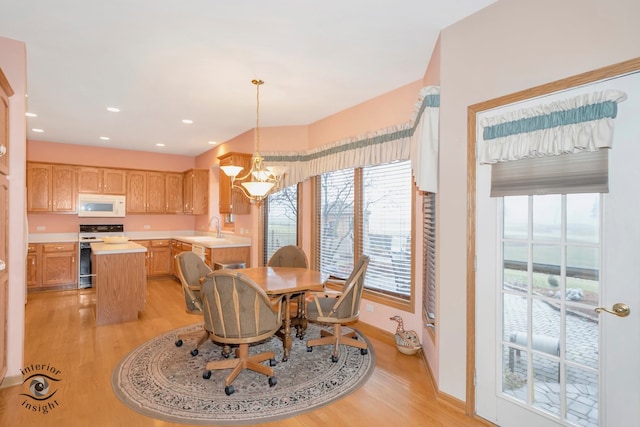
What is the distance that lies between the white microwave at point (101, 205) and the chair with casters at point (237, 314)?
16.9 ft

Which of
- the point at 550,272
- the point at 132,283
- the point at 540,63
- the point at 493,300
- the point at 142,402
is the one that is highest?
the point at 540,63

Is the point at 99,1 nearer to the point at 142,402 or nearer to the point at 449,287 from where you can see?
the point at 142,402

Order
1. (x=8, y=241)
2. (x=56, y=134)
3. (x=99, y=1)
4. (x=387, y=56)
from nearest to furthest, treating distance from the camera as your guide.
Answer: (x=99, y=1), (x=8, y=241), (x=387, y=56), (x=56, y=134)

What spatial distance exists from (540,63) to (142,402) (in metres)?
3.52

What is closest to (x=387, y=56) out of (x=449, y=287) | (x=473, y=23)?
(x=473, y=23)

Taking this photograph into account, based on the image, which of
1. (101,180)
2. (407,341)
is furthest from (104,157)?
(407,341)

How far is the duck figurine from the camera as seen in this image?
128 inches

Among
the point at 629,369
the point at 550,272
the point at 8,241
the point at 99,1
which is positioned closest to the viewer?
the point at 629,369

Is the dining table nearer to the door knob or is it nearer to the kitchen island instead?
the kitchen island

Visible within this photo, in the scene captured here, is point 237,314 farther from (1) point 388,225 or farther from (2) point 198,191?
(2) point 198,191

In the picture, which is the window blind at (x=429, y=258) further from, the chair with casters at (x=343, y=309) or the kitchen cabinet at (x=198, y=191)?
the kitchen cabinet at (x=198, y=191)

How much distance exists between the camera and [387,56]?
2.96 m

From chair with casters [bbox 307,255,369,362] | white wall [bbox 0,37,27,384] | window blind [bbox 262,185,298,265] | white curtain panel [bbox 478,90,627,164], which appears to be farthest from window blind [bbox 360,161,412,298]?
white wall [bbox 0,37,27,384]

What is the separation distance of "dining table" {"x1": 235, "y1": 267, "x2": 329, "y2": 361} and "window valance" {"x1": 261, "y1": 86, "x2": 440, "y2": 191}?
1420 millimetres
